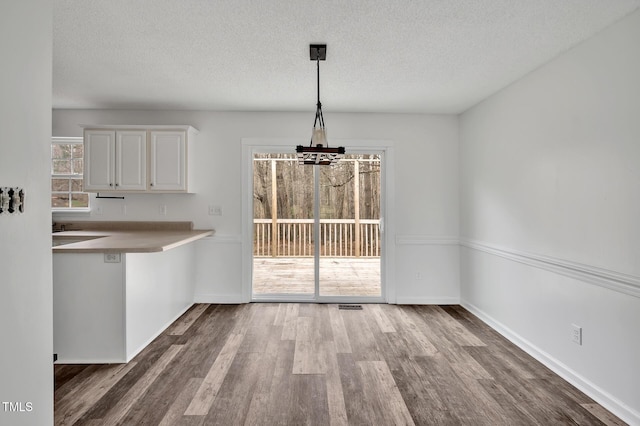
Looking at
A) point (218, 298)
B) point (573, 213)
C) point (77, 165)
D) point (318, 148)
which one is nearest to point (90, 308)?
point (218, 298)

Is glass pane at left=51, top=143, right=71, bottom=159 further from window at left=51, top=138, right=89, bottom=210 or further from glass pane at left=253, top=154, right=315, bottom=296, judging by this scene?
glass pane at left=253, top=154, right=315, bottom=296

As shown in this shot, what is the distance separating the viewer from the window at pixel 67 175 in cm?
453

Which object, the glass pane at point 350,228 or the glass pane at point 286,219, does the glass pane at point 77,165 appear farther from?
the glass pane at point 350,228

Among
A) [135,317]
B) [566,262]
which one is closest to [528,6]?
[566,262]

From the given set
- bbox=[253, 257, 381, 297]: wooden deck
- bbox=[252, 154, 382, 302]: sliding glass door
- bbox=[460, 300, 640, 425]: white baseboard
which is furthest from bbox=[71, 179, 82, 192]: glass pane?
bbox=[460, 300, 640, 425]: white baseboard

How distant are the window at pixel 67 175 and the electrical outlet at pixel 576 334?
5.24 meters

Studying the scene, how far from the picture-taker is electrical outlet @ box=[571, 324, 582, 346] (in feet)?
8.38

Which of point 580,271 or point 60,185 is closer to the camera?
point 580,271

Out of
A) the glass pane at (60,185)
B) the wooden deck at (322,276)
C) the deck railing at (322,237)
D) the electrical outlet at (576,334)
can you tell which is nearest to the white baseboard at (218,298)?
the wooden deck at (322,276)

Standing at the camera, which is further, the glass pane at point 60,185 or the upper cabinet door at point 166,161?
the glass pane at point 60,185

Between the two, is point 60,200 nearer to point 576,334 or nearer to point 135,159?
point 135,159

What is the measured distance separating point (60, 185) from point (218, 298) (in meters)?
2.46

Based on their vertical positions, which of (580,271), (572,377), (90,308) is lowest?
(572,377)

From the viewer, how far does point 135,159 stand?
416 centimetres
